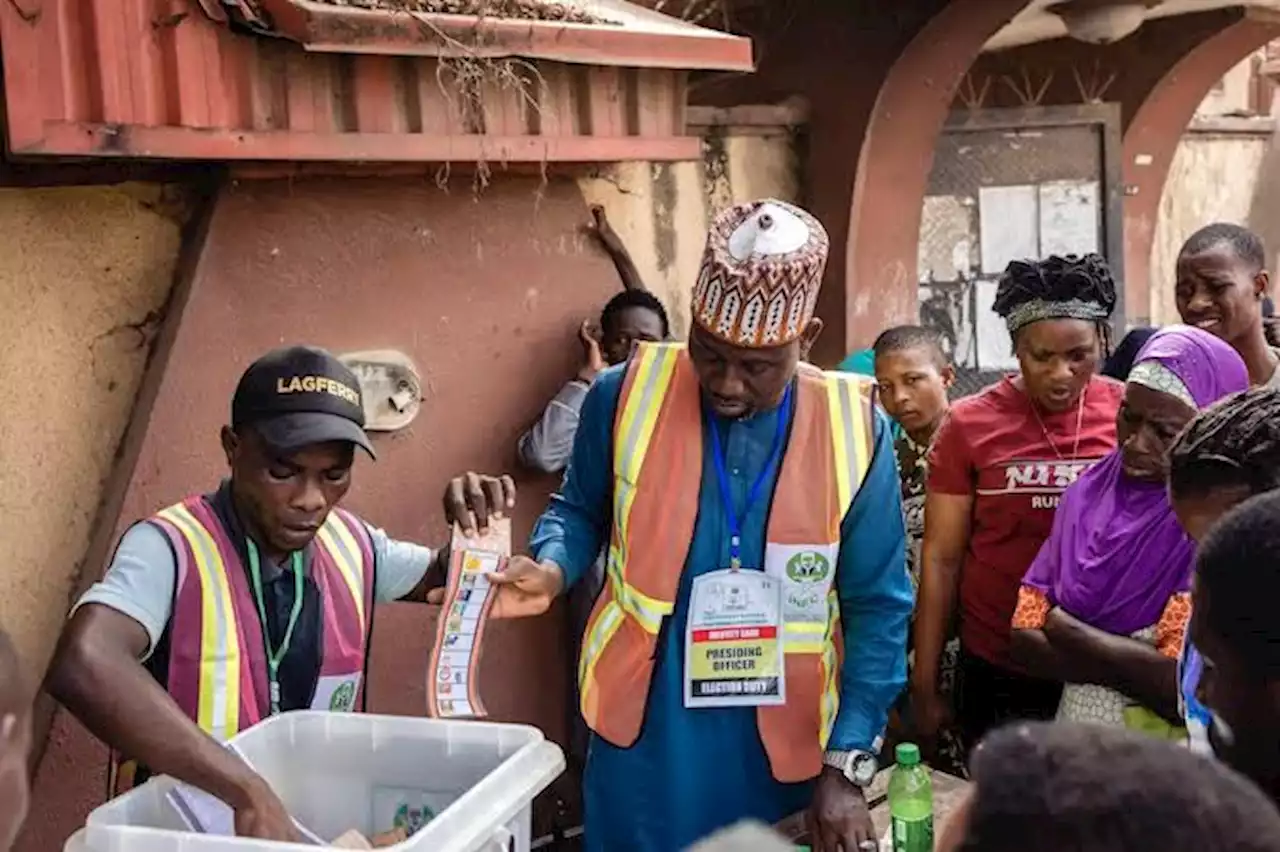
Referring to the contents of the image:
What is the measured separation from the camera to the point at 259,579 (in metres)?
2.31

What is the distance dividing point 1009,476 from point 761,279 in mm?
1080

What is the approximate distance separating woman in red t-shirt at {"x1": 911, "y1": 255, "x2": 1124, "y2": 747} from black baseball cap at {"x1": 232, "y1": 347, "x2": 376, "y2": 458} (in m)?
1.53

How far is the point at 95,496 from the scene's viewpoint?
129 inches

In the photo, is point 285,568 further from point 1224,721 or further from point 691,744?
point 1224,721

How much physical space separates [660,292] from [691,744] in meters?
2.82

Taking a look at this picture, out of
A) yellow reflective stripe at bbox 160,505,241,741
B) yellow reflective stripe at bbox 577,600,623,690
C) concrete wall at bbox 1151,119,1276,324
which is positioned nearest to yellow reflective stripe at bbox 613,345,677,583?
yellow reflective stripe at bbox 577,600,623,690

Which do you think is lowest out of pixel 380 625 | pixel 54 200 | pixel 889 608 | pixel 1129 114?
pixel 380 625

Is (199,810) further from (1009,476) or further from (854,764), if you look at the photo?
(1009,476)

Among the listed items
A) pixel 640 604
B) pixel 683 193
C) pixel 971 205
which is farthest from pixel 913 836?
pixel 971 205

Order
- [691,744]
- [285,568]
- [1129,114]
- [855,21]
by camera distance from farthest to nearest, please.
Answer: [1129,114]
[855,21]
[691,744]
[285,568]

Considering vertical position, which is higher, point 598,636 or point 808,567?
point 808,567

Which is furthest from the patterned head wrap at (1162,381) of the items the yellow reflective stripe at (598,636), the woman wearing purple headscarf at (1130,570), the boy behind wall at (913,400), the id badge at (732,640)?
→ the boy behind wall at (913,400)

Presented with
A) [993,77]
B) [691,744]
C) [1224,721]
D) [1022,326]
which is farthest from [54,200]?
[993,77]

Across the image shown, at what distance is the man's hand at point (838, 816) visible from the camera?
2.46m
